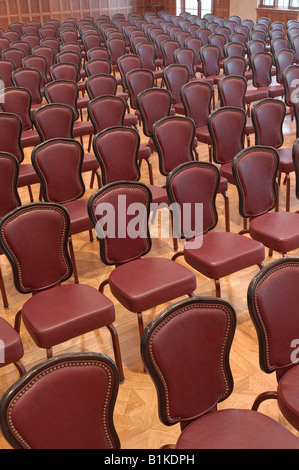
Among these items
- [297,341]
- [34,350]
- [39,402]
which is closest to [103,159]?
[34,350]

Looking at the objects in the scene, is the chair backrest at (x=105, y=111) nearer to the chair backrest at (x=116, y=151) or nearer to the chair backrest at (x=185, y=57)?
the chair backrest at (x=116, y=151)

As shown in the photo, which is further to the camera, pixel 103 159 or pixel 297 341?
pixel 103 159

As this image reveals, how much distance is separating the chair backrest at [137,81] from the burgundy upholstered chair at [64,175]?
290 centimetres

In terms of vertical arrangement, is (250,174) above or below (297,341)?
above

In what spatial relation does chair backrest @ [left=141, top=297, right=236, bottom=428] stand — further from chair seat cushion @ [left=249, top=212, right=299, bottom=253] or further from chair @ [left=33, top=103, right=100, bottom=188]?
chair @ [left=33, top=103, right=100, bottom=188]

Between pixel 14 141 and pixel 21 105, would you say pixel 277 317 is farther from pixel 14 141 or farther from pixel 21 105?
pixel 21 105

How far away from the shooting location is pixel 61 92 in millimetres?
6406

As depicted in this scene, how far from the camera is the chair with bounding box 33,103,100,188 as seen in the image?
5.19m

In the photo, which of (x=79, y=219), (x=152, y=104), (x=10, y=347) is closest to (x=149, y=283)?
(x=10, y=347)

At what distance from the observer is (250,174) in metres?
3.88

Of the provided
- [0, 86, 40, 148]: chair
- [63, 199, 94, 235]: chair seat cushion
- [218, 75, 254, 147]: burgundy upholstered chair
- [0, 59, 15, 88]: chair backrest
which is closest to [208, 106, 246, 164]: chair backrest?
[218, 75, 254, 147]: burgundy upholstered chair

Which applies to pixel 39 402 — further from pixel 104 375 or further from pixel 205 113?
pixel 205 113

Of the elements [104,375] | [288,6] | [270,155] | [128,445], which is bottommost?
[128,445]
